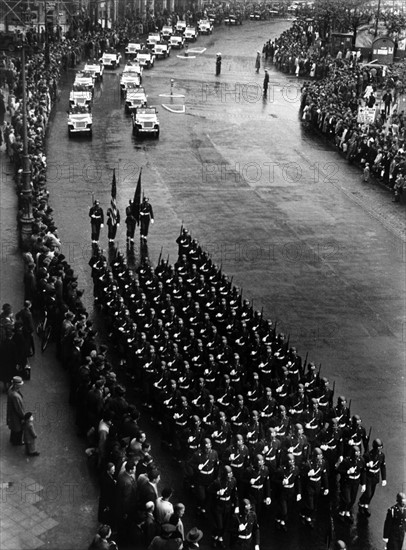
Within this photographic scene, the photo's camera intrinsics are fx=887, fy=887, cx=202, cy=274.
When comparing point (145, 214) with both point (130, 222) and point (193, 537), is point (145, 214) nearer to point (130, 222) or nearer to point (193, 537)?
point (130, 222)

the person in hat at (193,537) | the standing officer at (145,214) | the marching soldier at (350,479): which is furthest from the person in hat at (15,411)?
the standing officer at (145,214)

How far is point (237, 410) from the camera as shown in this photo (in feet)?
48.9

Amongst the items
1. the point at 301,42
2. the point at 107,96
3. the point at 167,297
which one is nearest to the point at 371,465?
the point at 167,297

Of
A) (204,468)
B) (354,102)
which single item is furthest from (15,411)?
(354,102)

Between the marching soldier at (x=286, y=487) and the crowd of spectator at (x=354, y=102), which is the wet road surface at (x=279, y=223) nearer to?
the marching soldier at (x=286, y=487)

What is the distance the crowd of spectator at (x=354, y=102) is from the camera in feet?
115

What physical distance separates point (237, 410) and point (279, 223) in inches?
584

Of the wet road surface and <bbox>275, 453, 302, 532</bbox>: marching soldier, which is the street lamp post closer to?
the wet road surface

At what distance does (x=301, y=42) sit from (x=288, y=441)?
57848mm

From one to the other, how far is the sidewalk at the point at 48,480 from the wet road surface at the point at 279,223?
1602 mm

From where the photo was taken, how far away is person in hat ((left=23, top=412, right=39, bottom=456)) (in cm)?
1477

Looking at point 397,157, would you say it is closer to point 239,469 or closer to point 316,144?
point 316,144

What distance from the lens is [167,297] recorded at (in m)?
19.2

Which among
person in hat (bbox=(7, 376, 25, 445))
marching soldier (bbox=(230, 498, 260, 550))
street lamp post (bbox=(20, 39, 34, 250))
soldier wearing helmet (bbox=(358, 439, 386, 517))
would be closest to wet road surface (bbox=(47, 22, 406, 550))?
soldier wearing helmet (bbox=(358, 439, 386, 517))
